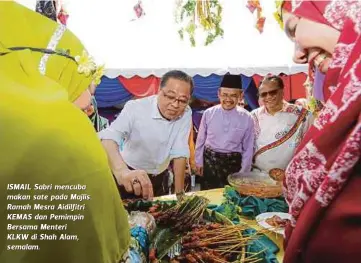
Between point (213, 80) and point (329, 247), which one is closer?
point (329, 247)

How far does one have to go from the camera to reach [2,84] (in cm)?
46

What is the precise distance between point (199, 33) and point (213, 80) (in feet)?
1.16

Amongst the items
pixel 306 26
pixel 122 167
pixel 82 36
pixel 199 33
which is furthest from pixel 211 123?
pixel 306 26

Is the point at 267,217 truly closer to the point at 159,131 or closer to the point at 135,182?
the point at 135,182

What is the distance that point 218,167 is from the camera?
1490mm

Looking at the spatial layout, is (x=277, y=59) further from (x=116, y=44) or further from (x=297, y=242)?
(x=297, y=242)

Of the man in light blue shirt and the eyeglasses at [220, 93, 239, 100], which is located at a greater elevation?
the eyeglasses at [220, 93, 239, 100]

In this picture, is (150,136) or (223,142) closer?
(150,136)

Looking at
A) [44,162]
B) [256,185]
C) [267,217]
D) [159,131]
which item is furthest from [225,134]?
[44,162]

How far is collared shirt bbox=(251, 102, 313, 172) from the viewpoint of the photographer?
1.60 m

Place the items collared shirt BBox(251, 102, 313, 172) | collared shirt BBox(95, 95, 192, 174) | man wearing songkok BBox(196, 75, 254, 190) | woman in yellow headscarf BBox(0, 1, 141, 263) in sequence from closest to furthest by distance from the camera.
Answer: woman in yellow headscarf BBox(0, 1, 141, 263) → collared shirt BBox(95, 95, 192, 174) → man wearing songkok BBox(196, 75, 254, 190) → collared shirt BBox(251, 102, 313, 172)

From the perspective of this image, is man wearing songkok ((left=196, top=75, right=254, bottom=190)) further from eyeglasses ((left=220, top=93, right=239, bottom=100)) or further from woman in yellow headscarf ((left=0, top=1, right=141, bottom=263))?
woman in yellow headscarf ((left=0, top=1, right=141, bottom=263))

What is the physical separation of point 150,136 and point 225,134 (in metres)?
0.32

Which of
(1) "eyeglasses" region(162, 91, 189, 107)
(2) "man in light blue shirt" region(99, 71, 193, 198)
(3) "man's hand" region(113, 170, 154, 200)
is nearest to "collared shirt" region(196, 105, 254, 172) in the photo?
(2) "man in light blue shirt" region(99, 71, 193, 198)
